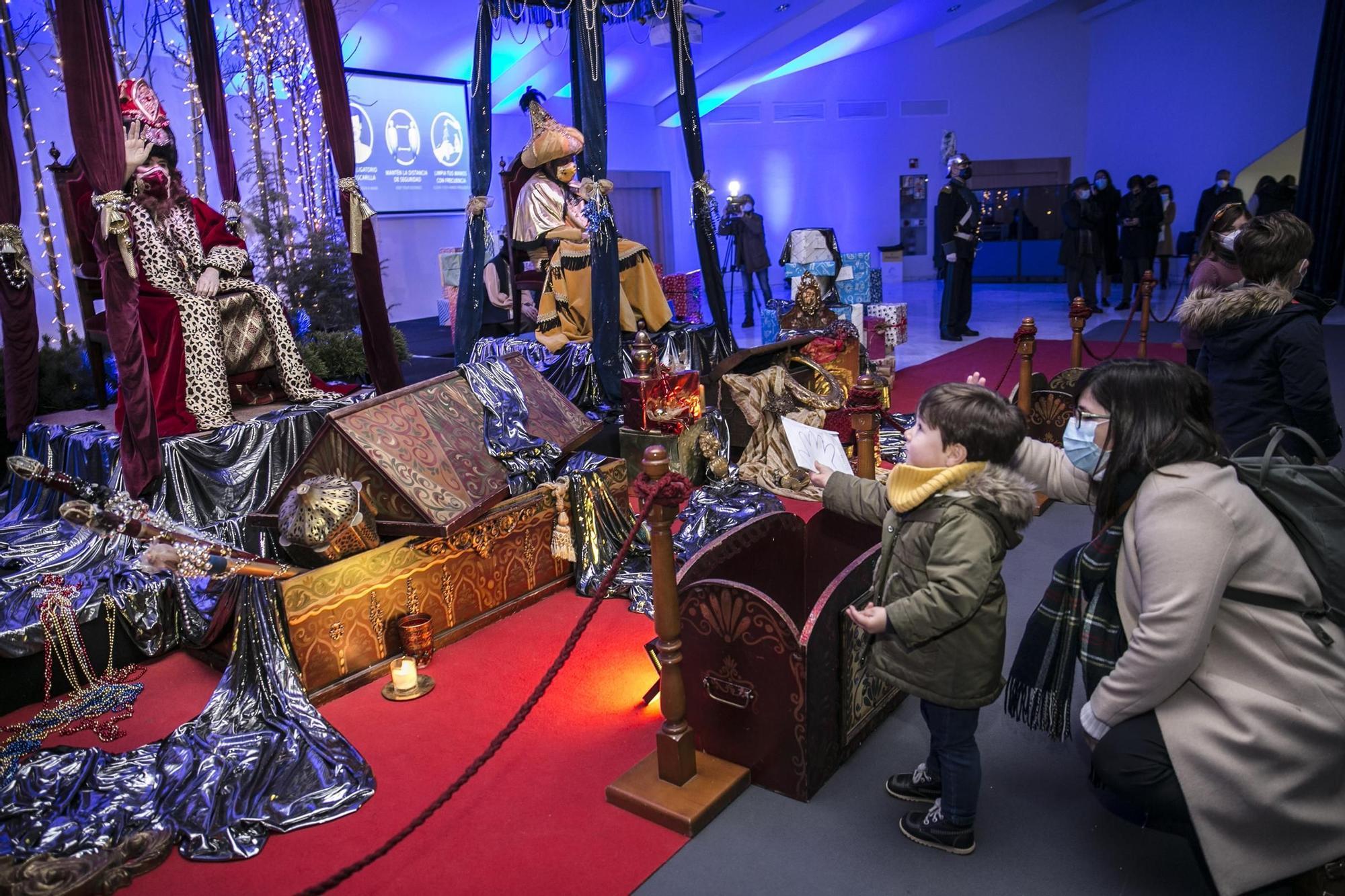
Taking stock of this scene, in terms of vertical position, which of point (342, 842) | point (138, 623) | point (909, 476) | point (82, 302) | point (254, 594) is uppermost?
point (82, 302)

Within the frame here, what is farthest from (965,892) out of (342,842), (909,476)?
(342,842)

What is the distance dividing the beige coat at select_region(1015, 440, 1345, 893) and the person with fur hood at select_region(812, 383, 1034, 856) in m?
0.34

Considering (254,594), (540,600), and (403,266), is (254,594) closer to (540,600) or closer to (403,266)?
(540,600)

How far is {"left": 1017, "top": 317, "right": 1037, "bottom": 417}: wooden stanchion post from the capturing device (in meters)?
4.91

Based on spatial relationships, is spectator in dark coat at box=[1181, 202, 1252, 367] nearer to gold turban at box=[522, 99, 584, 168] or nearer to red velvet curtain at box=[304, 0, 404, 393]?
gold turban at box=[522, 99, 584, 168]

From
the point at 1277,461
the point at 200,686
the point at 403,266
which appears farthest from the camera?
the point at 403,266

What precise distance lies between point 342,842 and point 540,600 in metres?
1.66

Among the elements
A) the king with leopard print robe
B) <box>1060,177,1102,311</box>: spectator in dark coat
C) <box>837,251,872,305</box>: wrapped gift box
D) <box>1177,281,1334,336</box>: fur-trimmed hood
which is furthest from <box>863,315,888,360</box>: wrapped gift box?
the king with leopard print robe

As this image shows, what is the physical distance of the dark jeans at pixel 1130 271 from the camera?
1257cm

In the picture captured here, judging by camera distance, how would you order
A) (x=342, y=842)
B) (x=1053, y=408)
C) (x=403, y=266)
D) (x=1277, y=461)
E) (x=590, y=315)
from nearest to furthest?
(x=1277, y=461) < (x=342, y=842) < (x=1053, y=408) < (x=590, y=315) < (x=403, y=266)

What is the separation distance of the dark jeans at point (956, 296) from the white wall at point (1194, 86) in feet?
21.4

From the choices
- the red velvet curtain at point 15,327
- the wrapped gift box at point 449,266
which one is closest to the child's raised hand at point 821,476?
the red velvet curtain at point 15,327

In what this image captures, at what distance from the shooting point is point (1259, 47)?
13641 mm

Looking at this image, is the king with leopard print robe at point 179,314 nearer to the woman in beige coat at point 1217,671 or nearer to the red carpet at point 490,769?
the red carpet at point 490,769
